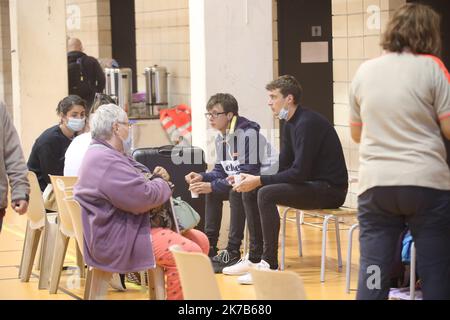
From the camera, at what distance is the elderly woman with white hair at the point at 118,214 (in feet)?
17.3

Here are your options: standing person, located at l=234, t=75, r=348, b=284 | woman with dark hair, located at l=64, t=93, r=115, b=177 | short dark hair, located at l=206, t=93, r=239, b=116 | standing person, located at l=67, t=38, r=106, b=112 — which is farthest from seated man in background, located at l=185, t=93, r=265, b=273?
standing person, located at l=67, t=38, r=106, b=112

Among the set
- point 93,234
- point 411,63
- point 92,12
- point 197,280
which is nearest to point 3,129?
point 93,234

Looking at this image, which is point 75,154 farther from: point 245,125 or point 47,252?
point 245,125

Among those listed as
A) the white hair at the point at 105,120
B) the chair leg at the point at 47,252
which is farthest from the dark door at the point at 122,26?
the white hair at the point at 105,120

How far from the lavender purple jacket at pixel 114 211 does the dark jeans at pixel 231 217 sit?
172cm

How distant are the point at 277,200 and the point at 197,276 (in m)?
2.96

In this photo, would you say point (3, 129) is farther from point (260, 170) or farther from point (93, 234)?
point (260, 170)

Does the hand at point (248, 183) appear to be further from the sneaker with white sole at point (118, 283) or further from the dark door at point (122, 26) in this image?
the dark door at point (122, 26)

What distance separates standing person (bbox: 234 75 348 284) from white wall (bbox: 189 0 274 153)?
104cm

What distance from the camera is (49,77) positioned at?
1016 cm

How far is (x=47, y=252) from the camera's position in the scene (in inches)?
270

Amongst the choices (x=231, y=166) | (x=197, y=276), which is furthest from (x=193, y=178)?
(x=197, y=276)

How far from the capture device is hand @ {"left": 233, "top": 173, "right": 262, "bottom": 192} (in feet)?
21.9

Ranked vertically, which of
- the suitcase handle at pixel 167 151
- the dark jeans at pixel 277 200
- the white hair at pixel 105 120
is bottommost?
the dark jeans at pixel 277 200
